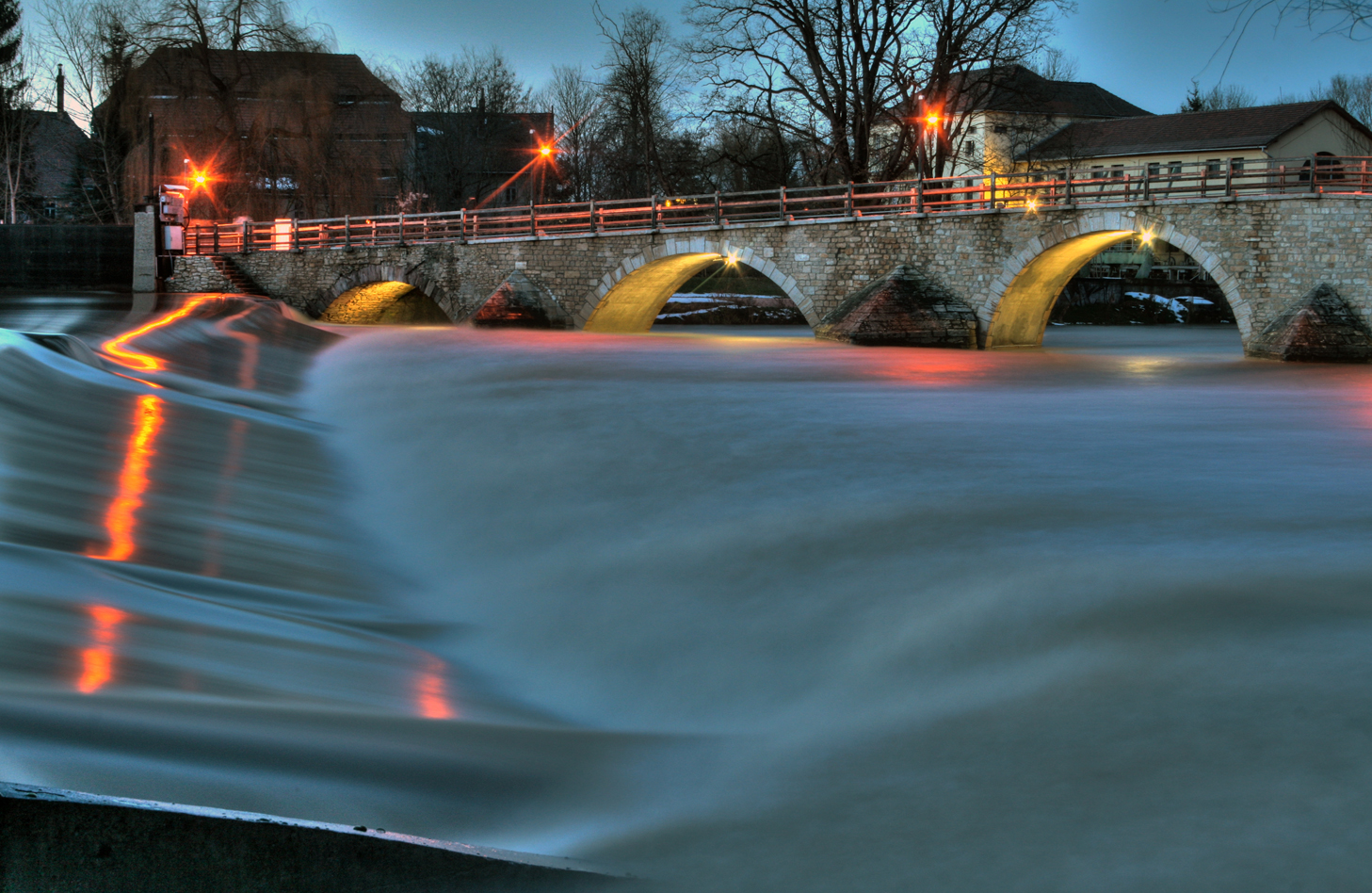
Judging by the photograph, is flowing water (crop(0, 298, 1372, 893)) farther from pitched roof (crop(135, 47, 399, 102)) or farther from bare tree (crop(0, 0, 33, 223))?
bare tree (crop(0, 0, 33, 223))

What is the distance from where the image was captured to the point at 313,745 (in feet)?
10.7

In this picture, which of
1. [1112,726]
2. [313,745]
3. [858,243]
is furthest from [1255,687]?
[858,243]

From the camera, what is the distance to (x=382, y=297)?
107 feet

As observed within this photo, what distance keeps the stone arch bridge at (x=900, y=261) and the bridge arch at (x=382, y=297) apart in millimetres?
56

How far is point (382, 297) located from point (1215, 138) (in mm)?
35471

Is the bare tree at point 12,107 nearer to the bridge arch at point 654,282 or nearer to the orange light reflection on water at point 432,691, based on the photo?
the bridge arch at point 654,282

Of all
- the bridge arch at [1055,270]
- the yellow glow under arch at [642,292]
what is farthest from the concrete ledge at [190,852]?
the yellow glow under arch at [642,292]

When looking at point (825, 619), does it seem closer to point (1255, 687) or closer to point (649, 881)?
point (1255, 687)

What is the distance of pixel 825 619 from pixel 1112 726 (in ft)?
5.70

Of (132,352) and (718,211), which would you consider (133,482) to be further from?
(718,211)

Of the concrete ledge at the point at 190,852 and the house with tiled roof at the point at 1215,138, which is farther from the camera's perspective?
the house with tiled roof at the point at 1215,138

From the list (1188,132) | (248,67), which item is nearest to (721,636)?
(248,67)

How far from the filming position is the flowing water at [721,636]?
2998 mm

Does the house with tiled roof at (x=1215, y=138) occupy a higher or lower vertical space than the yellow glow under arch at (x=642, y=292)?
higher
